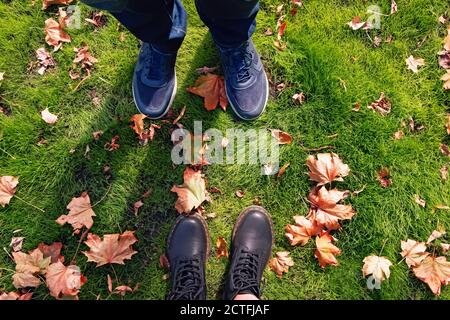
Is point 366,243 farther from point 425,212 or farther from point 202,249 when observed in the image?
point 202,249

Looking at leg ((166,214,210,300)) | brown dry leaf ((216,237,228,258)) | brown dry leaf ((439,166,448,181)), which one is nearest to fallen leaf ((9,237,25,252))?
leg ((166,214,210,300))

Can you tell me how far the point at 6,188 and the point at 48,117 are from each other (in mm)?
472

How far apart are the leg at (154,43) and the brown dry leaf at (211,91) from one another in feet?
0.49

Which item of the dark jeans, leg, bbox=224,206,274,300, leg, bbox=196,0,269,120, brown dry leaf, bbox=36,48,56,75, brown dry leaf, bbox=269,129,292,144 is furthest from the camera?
brown dry leaf, bbox=36,48,56,75

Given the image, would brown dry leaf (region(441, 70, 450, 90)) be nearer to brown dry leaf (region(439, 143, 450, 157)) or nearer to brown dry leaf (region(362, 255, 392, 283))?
brown dry leaf (region(439, 143, 450, 157))

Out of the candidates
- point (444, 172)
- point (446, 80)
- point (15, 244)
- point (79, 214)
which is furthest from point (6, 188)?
point (446, 80)

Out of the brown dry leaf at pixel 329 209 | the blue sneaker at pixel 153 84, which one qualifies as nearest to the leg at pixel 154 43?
the blue sneaker at pixel 153 84

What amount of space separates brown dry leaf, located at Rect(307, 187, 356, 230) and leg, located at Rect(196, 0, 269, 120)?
1.98 feet

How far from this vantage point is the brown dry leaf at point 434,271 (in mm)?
2186

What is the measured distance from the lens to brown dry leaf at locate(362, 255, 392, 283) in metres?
2.21

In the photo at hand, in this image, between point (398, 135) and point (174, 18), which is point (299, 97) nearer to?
point (398, 135)

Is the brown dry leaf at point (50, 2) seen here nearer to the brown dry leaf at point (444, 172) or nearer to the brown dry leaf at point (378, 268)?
the brown dry leaf at point (378, 268)

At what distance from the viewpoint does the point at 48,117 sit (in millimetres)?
2404

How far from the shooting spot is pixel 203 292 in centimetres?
218
